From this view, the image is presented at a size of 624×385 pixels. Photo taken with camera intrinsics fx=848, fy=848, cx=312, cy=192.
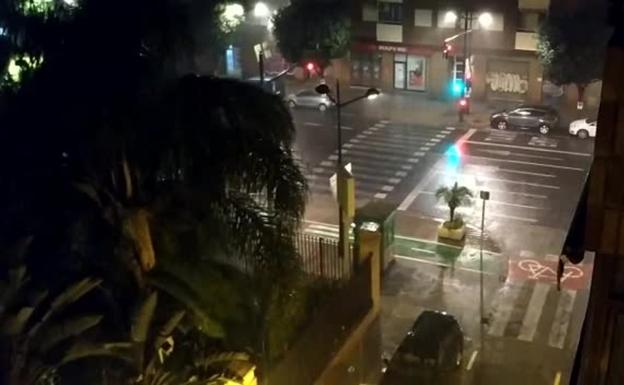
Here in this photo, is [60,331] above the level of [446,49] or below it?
below

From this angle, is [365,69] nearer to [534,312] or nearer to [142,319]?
[534,312]

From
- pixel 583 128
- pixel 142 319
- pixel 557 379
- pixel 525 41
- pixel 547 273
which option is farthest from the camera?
pixel 525 41

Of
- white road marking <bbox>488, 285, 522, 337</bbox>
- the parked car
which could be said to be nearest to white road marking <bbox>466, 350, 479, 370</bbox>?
white road marking <bbox>488, 285, 522, 337</bbox>

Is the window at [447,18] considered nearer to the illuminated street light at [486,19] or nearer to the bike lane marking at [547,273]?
the illuminated street light at [486,19]

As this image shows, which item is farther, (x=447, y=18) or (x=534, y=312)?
(x=447, y=18)

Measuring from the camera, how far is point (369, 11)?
46438mm

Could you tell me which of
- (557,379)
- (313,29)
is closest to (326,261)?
(557,379)

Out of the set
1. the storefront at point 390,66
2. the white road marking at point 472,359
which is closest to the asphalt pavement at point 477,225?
the white road marking at point 472,359

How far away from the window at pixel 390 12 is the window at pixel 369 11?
0.99 ft

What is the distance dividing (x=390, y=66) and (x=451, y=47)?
392 cm

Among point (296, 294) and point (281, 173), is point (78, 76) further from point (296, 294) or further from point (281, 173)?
point (296, 294)

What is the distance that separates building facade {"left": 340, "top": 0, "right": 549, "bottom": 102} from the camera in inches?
1705

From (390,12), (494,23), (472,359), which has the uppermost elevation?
(390,12)

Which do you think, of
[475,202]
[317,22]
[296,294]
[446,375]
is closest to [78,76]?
[296,294]
